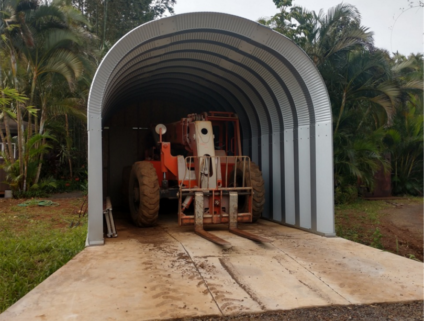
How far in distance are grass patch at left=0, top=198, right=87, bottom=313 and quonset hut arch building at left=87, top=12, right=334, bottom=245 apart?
2.17ft

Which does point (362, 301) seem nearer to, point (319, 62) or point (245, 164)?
point (245, 164)

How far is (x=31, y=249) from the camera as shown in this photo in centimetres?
722

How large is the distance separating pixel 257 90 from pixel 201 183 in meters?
2.68

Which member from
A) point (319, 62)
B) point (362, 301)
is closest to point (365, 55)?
point (319, 62)

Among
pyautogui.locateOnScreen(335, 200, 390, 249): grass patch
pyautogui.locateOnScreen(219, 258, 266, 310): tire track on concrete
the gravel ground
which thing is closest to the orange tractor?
pyautogui.locateOnScreen(219, 258, 266, 310): tire track on concrete

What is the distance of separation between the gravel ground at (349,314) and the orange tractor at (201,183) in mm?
2891

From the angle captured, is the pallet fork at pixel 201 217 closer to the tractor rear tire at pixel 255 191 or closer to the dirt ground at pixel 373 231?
the tractor rear tire at pixel 255 191

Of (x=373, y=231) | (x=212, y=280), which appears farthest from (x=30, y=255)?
(x=373, y=231)

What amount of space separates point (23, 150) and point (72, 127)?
248 inches

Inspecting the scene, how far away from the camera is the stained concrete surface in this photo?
427 centimetres

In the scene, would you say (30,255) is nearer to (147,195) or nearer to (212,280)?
(147,195)

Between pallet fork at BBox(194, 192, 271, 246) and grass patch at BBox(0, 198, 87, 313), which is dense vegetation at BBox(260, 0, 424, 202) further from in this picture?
grass patch at BBox(0, 198, 87, 313)

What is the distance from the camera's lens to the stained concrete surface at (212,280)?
14.0 ft

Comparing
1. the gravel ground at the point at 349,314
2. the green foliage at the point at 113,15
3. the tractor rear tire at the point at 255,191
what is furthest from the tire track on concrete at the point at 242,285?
the green foliage at the point at 113,15
